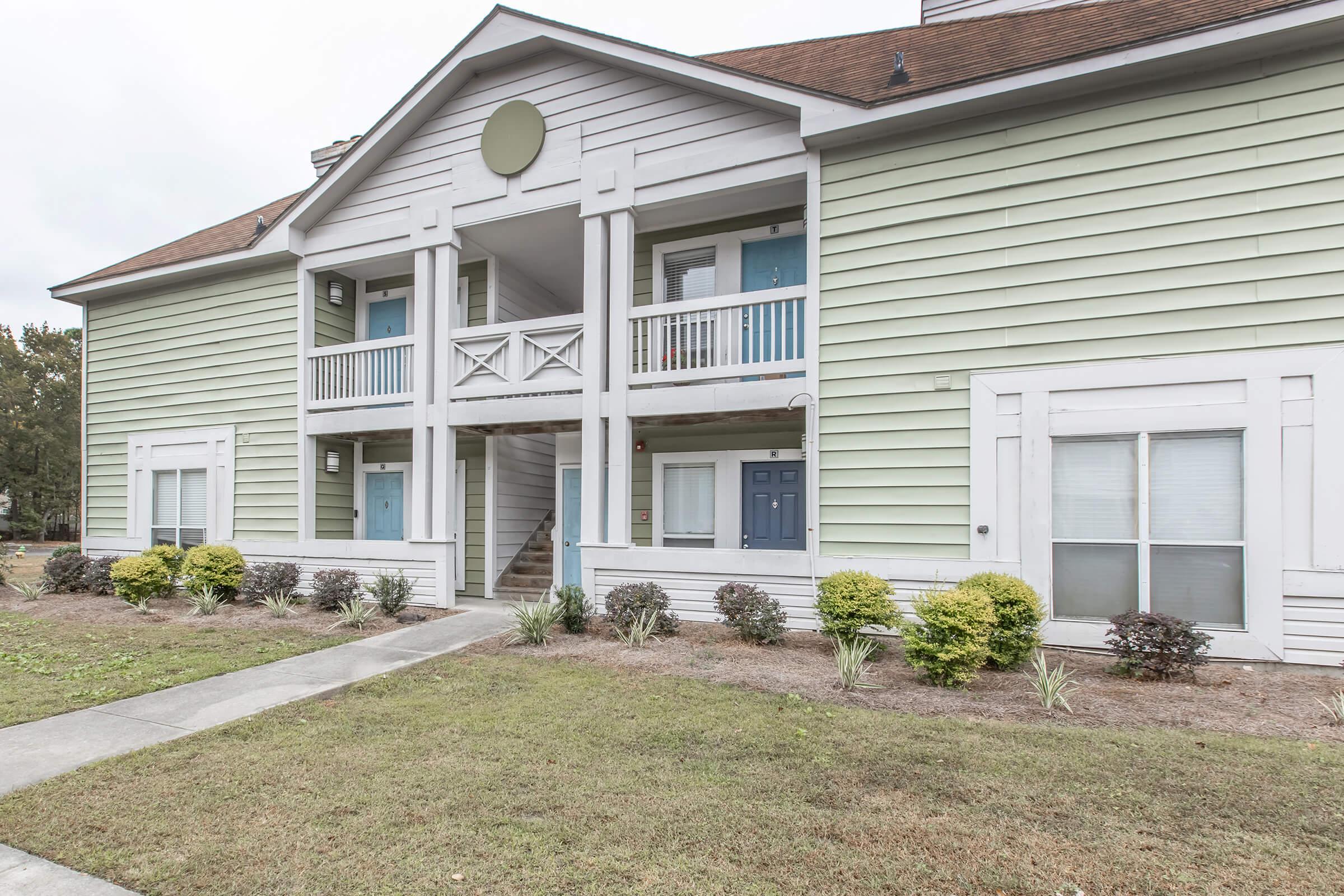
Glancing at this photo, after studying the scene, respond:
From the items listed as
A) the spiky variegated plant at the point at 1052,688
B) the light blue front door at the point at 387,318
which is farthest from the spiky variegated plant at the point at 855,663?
the light blue front door at the point at 387,318

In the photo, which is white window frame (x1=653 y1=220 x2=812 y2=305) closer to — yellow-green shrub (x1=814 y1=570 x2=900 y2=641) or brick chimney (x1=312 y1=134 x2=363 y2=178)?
yellow-green shrub (x1=814 y1=570 x2=900 y2=641)

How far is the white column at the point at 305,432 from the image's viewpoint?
10289 mm

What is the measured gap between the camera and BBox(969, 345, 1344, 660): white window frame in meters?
5.52

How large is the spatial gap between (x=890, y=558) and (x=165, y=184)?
151 ft

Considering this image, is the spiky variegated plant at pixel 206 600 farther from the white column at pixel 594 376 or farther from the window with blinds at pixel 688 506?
the window with blinds at pixel 688 506

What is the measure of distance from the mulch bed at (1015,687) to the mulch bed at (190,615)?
220cm

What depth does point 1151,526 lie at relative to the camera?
19.8 ft

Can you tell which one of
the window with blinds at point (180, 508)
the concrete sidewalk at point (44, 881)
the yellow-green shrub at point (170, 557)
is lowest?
the concrete sidewalk at point (44, 881)

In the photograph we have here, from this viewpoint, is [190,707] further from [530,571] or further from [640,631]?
[530,571]

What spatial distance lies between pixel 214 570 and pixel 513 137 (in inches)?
309

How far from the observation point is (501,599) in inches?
406

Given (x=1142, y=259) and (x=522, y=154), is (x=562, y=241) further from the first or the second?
(x=1142, y=259)

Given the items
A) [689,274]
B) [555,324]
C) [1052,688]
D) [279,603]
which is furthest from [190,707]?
[689,274]

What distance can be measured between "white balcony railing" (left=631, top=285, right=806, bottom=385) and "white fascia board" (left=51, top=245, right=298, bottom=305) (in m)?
6.65
